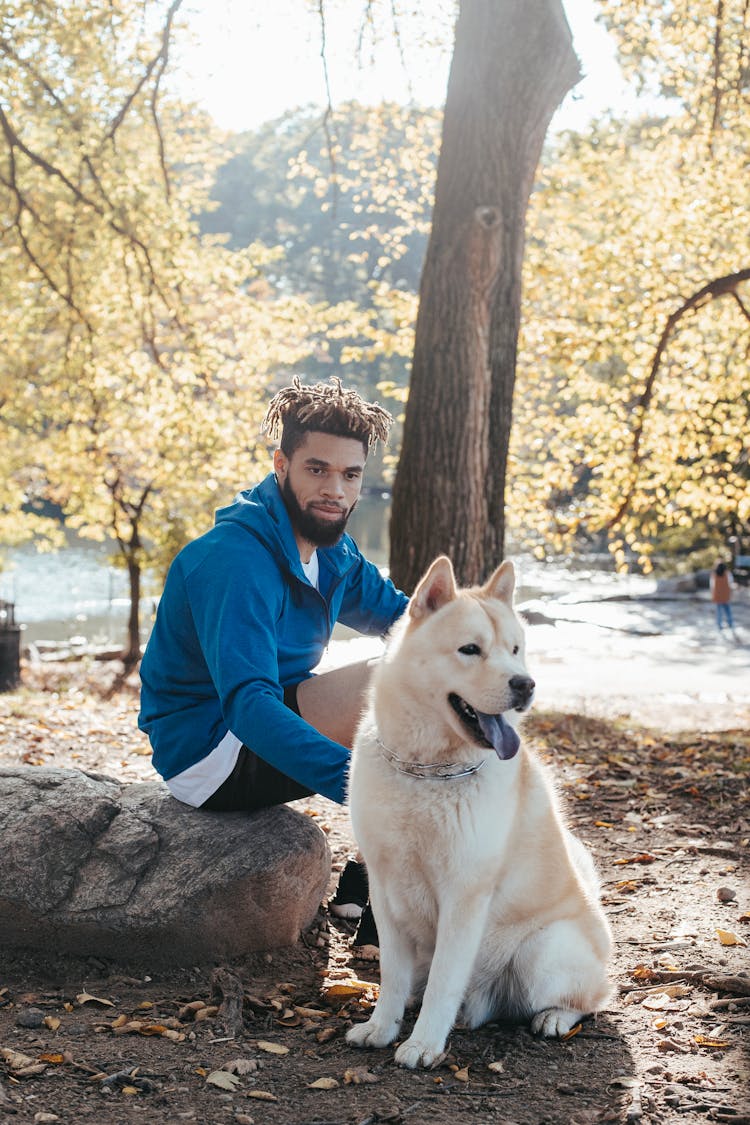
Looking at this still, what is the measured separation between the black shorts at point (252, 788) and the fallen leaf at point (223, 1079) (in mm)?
1135

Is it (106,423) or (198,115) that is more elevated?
(198,115)

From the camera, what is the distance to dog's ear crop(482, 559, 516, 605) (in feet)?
9.96

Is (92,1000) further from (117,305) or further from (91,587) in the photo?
(91,587)

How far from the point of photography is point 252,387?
61.5ft

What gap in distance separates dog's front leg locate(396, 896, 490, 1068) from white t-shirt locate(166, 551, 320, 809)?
116 centimetres

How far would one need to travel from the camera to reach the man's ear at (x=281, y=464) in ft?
13.0

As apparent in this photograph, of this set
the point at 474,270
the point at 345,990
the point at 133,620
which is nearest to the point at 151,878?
the point at 345,990

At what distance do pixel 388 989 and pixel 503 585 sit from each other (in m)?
1.25

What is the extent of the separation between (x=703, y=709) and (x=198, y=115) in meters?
12.8

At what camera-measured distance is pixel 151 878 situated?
12.0 ft

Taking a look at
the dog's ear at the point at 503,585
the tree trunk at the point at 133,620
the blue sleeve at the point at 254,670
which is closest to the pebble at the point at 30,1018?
the blue sleeve at the point at 254,670

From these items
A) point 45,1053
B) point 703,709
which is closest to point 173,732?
point 45,1053

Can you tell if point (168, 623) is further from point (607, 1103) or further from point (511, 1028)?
point (607, 1103)

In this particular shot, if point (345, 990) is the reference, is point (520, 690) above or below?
above
